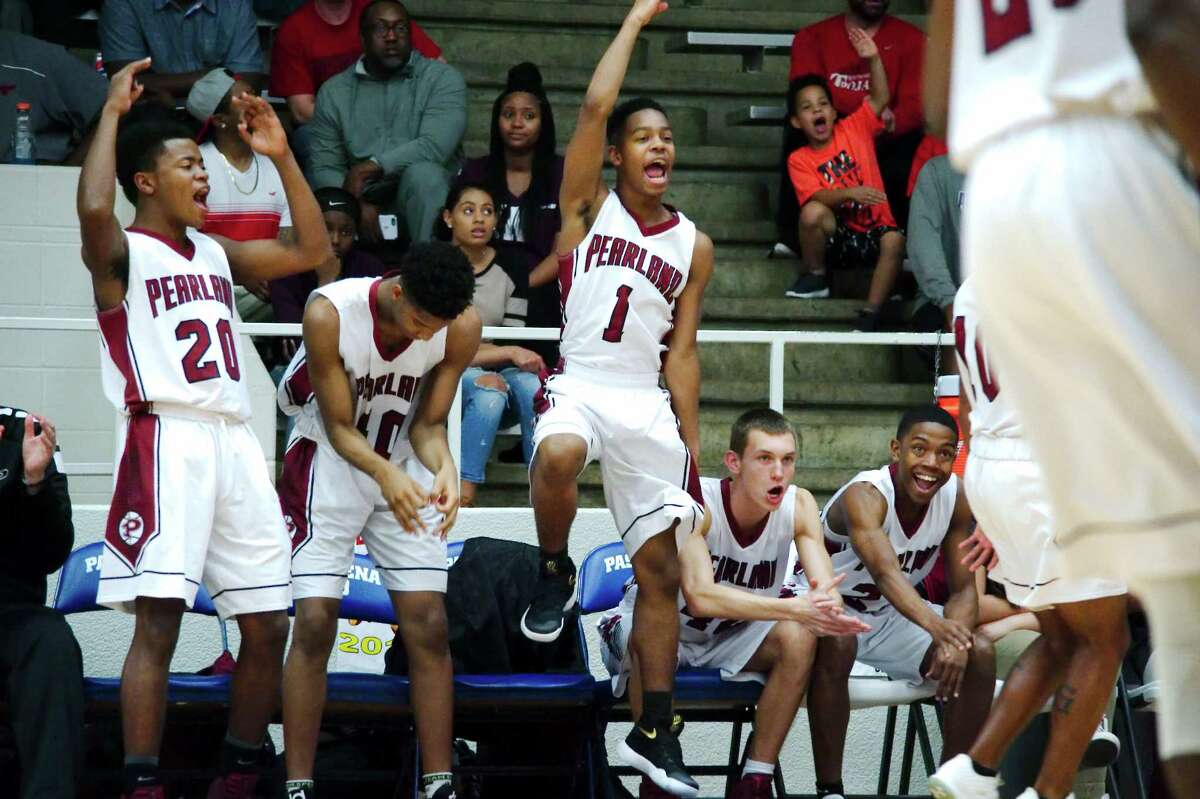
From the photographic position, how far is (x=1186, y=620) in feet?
6.77

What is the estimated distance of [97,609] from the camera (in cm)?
597

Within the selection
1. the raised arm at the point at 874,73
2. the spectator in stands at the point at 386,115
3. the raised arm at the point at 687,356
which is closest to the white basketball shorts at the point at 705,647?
the raised arm at the point at 687,356

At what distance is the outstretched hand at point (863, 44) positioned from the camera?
9.28 metres

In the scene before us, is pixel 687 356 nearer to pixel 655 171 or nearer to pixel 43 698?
pixel 655 171

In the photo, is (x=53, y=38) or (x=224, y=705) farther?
(x=53, y=38)

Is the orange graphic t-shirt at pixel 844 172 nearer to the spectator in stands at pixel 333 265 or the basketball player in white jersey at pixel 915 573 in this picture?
the spectator in stands at pixel 333 265

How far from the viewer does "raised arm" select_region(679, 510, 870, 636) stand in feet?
18.2

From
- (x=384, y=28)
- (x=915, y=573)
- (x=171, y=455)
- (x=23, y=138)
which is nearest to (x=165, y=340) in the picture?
(x=171, y=455)

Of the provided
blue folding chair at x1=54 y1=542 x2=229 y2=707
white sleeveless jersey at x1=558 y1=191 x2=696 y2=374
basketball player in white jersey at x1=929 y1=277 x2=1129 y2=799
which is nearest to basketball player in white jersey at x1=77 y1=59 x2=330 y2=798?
blue folding chair at x1=54 y1=542 x2=229 y2=707

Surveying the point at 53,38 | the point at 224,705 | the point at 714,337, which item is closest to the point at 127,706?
the point at 224,705

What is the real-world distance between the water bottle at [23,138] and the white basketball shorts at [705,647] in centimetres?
373

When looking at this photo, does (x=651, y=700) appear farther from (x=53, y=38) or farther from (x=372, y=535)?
(x=53, y=38)

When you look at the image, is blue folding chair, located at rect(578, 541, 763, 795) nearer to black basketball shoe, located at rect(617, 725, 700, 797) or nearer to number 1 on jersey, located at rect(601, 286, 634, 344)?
black basketball shoe, located at rect(617, 725, 700, 797)

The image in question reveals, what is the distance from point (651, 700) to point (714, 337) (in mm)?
1826
